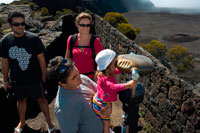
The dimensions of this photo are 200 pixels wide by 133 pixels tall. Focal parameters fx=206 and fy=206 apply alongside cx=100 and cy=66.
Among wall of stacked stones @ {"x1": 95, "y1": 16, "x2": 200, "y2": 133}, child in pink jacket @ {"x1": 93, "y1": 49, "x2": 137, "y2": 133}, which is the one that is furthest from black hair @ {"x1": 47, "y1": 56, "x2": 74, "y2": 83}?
wall of stacked stones @ {"x1": 95, "y1": 16, "x2": 200, "y2": 133}

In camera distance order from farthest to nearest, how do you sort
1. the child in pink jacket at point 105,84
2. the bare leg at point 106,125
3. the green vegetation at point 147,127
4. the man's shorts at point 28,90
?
the green vegetation at point 147,127, the man's shorts at point 28,90, the bare leg at point 106,125, the child in pink jacket at point 105,84

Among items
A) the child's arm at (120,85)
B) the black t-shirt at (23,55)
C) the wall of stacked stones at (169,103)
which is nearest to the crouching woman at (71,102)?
the child's arm at (120,85)

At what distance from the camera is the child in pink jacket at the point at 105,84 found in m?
1.91

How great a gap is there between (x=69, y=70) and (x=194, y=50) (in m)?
21.5

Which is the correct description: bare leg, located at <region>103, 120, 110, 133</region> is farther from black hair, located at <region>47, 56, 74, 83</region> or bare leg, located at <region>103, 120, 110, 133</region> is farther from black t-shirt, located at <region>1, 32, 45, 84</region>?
black t-shirt, located at <region>1, 32, 45, 84</region>

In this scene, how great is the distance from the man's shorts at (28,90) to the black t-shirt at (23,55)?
0.22 ft

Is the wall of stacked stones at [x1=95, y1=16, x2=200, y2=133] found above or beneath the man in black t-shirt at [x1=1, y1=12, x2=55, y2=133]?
beneath

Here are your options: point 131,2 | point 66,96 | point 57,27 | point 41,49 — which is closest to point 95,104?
point 66,96

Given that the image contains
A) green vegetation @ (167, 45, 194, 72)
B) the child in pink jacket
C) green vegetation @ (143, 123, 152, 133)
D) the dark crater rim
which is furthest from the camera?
the dark crater rim

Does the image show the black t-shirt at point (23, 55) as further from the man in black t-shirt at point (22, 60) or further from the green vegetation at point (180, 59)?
the green vegetation at point (180, 59)

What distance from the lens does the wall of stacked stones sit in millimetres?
2838

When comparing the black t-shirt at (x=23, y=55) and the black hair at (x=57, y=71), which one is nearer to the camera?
the black hair at (x=57, y=71)

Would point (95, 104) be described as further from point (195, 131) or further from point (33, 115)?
Result: point (33, 115)

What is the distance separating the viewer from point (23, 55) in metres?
2.94
